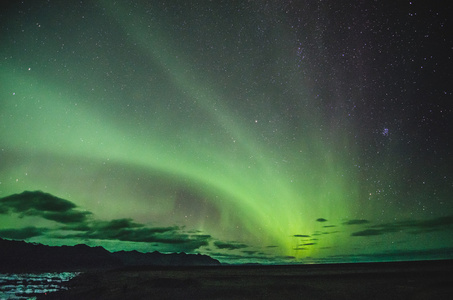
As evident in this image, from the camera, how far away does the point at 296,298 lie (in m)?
24.9

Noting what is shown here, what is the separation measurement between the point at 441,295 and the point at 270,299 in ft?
57.2

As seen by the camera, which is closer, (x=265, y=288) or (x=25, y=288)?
(x=25, y=288)

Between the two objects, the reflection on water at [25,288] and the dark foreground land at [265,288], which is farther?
the dark foreground land at [265,288]

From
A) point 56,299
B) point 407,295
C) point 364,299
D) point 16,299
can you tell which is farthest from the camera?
point 407,295

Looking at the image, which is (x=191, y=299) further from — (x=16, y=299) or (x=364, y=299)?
(x=364, y=299)

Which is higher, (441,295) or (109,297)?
(441,295)

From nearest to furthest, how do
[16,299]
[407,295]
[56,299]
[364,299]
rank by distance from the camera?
1. [16,299]
2. [56,299]
3. [364,299]
4. [407,295]

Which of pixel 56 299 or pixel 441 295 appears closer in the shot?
pixel 56 299

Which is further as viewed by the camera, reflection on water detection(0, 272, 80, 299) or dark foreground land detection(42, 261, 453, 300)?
dark foreground land detection(42, 261, 453, 300)

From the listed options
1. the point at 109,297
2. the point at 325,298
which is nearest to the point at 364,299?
the point at 325,298

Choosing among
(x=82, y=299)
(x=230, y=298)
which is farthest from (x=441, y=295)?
(x=82, y=299)

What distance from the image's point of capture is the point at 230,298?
24.3 meters

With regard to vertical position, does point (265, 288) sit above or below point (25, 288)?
above

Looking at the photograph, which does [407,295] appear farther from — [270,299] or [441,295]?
[270,299]
